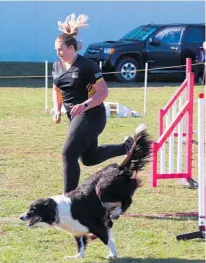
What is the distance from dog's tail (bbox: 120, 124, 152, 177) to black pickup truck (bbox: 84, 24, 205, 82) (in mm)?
14830

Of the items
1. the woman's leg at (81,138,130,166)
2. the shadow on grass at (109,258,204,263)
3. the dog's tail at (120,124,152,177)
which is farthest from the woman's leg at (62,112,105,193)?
the shadow on grass at (109,258,204,263)

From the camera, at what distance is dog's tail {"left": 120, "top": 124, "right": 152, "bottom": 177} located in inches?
210

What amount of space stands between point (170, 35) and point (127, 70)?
1.71 metres

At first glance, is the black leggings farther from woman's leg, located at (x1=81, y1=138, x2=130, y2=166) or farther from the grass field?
the grass field

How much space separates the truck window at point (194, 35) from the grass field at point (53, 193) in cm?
877

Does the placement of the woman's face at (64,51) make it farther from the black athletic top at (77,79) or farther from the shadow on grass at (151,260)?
the shadow on grass at (151,260)

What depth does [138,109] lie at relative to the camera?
14.8 metres

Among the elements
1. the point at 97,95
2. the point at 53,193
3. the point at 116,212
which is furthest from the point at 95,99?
the point at 53,193

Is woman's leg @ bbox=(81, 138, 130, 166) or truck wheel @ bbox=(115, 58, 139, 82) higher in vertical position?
woman's leg @ bbox=(81, 138, 130, 166)

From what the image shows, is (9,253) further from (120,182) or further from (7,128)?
(7,128)

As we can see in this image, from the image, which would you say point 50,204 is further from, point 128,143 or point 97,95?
point 128,143

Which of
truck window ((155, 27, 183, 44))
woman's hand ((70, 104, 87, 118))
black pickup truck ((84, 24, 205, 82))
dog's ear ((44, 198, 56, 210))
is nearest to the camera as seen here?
dog's ear ((44, 198, 56, 210))

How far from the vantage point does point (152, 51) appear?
20.6m

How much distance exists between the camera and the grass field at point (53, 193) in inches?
207
